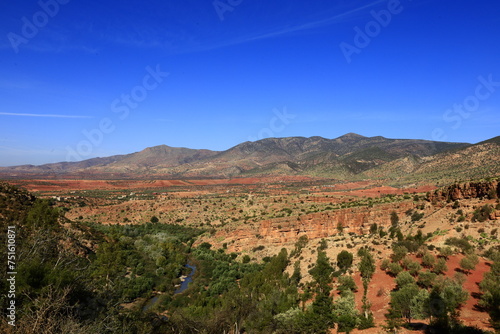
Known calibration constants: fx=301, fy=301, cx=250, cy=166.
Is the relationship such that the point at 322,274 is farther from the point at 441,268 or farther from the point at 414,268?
the point at 441,268

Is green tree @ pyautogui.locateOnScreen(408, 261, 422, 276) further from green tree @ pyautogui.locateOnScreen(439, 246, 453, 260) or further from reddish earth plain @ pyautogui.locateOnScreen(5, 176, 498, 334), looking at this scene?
green tree @ pyautogui.locateOnScreen(439, 246, 453, 260)

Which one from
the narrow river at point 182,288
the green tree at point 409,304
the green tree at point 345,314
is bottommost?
the narrow river at point 182,288

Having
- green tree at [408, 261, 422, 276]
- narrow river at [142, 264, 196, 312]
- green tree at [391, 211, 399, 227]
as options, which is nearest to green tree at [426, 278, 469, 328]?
green tree at [408, 261, 422, 276]

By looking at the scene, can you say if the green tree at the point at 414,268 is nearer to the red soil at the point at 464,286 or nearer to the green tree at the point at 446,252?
the red soil at the point at 464,286

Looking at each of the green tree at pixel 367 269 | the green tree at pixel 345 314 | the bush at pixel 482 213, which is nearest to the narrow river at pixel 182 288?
the green tree at pixel 345 314

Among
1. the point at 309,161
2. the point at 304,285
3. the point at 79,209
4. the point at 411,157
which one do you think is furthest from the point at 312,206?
the point at 309,161

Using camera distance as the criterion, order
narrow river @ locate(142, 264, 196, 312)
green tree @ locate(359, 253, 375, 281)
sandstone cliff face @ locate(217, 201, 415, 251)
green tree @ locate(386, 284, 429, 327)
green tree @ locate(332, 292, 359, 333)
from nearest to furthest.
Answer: green tree @ locate(386, 284, 429, 327), green tree @ locate(332, 292, 359, 333), green tree @ locate(359, 253, 375, 281), narrow river @ locate(142, 264, 196, 312), sandstone cliff face @ locate(217, 201, 415, 251)

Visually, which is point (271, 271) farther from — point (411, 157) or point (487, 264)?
point (411, 157)

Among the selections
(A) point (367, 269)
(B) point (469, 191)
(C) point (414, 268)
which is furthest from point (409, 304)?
(B) point (469, 191)
